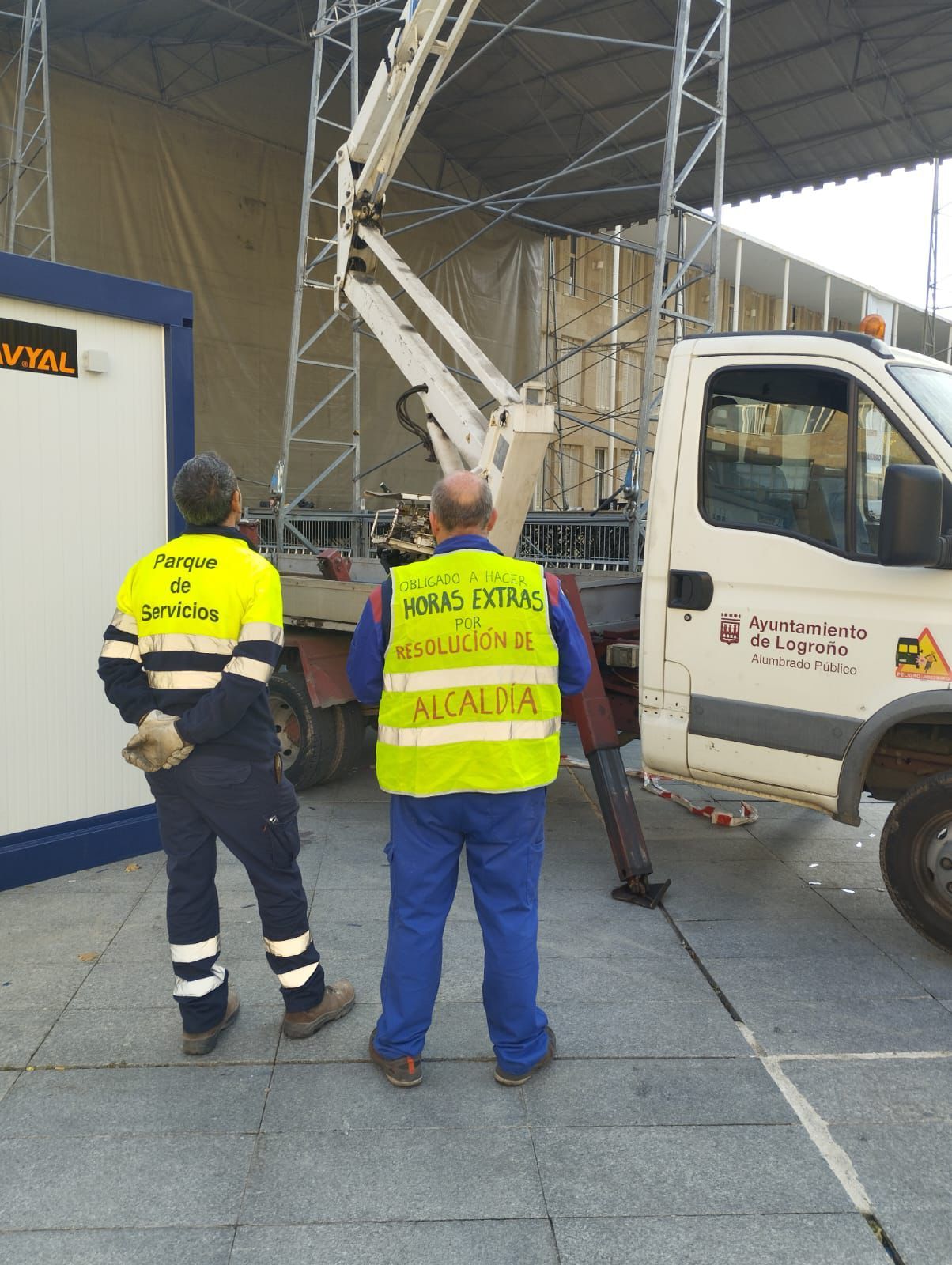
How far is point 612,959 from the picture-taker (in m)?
3.96

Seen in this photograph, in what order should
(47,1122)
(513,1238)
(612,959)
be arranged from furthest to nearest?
1. (612,959)
2. (47,1122)
3. (513,1238)

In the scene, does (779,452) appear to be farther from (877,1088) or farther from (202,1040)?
(202,1040)

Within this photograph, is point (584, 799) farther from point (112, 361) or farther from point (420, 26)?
point (420, 26)

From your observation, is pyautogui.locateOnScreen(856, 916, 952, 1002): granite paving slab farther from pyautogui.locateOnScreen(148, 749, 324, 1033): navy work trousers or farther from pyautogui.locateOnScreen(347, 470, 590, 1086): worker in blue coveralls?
pyautogui.locateOnScreen(148, 749, 324, 1033): navy work trousers

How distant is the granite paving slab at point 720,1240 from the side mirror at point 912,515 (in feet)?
7.02

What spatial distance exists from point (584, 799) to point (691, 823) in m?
0.75

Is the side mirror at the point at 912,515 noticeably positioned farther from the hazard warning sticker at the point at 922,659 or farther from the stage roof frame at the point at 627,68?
the stage roof frame at the point at 627,68

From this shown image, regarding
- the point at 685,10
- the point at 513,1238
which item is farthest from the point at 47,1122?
the point at 685,10

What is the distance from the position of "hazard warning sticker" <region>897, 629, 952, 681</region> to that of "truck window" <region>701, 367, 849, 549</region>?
474 millimetres

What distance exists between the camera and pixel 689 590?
4.37m

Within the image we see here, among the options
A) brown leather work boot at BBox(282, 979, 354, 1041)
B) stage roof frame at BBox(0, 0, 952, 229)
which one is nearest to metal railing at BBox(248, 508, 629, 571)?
stage roof frame at BBox(0, 0, 952, 229)

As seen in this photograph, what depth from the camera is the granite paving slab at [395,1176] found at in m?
2.45

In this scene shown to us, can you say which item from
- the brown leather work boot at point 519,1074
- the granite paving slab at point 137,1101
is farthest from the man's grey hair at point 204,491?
the brown leather work boot at point 519,1074

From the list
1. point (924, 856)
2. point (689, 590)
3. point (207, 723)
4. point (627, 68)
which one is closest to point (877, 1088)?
point (924, 856)
